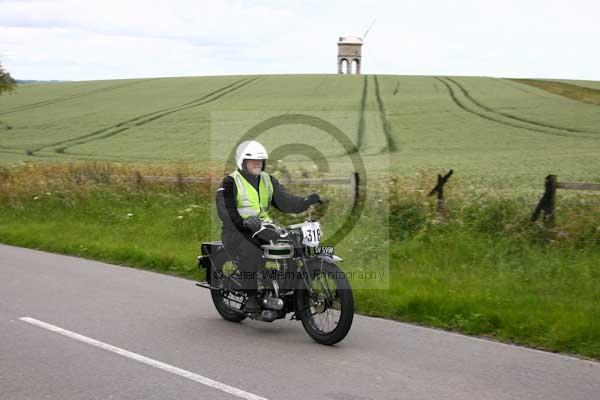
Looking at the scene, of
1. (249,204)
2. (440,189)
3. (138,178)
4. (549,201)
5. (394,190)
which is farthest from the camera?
(138,178)

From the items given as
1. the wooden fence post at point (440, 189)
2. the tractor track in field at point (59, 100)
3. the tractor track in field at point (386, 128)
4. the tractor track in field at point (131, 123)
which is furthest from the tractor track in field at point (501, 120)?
the tractor track in field at point (59, 100)

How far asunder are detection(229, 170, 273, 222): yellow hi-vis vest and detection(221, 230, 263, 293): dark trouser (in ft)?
0.84

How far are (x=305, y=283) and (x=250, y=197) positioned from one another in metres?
1.10

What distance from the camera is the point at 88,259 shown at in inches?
493

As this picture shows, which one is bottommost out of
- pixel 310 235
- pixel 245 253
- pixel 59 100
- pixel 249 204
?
pixel 245 253

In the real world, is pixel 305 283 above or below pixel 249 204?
A: below

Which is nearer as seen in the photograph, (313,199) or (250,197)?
(313,199)

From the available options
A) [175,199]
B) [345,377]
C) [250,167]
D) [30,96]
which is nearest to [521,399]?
[345,377]

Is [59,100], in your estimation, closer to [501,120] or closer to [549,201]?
[501,120]

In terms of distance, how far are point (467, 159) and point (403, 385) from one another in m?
21.2

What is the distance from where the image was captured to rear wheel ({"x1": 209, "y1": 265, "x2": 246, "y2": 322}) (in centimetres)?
784

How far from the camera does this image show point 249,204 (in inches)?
288

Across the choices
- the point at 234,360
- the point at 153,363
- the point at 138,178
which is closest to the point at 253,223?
the point at 234,360

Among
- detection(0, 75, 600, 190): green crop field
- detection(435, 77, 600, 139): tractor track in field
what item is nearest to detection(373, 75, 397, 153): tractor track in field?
detection(0, 75, 600, 190): green crop field
